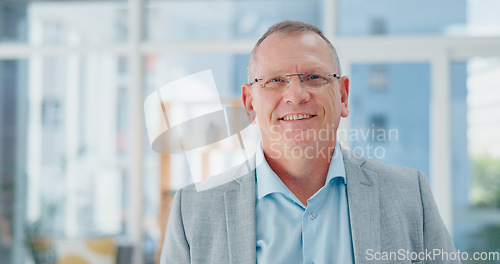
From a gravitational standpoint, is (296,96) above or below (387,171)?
above

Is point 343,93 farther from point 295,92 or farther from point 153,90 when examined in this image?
point 153,90

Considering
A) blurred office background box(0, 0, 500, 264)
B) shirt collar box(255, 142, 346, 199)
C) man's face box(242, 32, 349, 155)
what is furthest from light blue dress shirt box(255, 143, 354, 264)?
blurred office background box(0, 0, 500, 264)

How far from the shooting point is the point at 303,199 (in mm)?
1262

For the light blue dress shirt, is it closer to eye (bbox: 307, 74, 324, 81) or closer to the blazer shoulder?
the blazer shoulder

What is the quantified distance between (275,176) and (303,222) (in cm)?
14

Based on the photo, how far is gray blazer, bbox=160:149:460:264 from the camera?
3.74 feet

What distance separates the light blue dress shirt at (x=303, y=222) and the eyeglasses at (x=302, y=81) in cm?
20

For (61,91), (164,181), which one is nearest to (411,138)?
(164,181)

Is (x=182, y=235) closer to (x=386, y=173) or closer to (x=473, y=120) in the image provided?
(x=386, y=173)

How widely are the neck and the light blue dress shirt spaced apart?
0.03 meters
